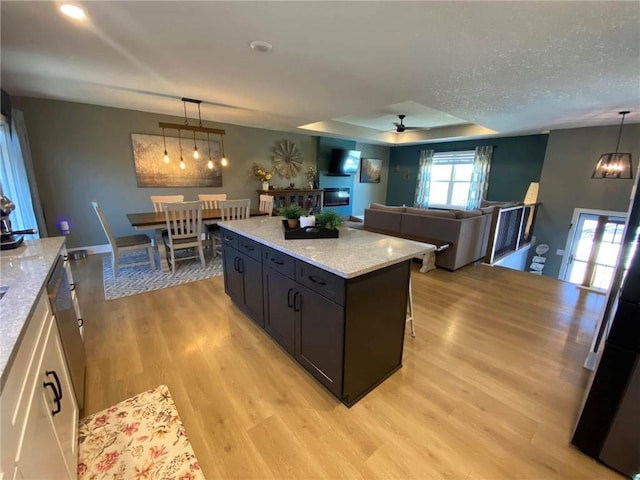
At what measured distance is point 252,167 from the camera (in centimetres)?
587

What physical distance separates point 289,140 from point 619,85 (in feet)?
17.1

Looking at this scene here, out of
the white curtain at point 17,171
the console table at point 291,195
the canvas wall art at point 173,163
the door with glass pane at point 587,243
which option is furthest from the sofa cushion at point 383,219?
the white curtain at point 17,171

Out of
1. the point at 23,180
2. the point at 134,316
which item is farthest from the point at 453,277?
the point at 23,180

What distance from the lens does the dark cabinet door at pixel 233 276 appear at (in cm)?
259

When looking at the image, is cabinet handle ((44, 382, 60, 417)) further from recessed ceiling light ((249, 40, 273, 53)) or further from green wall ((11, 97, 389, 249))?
green wall ((11, 97, 389, 249))

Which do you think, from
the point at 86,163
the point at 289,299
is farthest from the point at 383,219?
the point at 86,163

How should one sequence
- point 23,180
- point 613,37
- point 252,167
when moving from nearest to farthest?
point 613,37
point 23,180
point 252,167

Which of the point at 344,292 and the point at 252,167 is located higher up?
the point at 252,167

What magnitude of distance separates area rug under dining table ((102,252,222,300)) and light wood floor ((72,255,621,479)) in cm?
28

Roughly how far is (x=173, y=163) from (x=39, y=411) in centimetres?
476

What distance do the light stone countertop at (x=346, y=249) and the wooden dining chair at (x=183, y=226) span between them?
61.1 inches

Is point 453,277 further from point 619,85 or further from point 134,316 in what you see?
point 134,316

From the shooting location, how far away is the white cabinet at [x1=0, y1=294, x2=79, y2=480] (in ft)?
2.27

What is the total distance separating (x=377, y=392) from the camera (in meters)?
1.84
